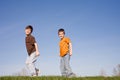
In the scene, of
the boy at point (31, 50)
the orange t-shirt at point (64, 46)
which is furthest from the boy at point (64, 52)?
the boy at point (31, 50)

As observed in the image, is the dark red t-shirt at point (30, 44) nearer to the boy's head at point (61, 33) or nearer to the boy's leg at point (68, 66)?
the boy's head at point (61, 33)

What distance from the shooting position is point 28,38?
45.6 feet

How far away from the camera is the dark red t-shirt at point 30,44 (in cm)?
1372

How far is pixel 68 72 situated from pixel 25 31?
276 cm

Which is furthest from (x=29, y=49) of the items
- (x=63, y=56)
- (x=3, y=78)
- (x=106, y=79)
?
(x=106, y=79)

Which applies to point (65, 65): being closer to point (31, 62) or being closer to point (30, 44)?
point (31, 62)

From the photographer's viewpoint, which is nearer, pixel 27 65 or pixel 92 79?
pixel 92 79

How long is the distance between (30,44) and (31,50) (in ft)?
0.95

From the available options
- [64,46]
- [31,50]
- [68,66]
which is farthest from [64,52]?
[31,50]

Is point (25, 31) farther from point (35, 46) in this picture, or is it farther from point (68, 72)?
point (68, 72)

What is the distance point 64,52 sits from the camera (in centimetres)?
1385

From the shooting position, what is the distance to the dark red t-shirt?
45.0 feet

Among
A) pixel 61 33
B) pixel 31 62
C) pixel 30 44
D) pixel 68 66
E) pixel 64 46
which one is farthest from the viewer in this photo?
pixel 61 33

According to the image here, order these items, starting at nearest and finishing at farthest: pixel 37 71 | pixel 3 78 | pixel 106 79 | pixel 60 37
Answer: pixel 3 78 < pixel 106 79 < pixel 37 71 < pixel 60 37
